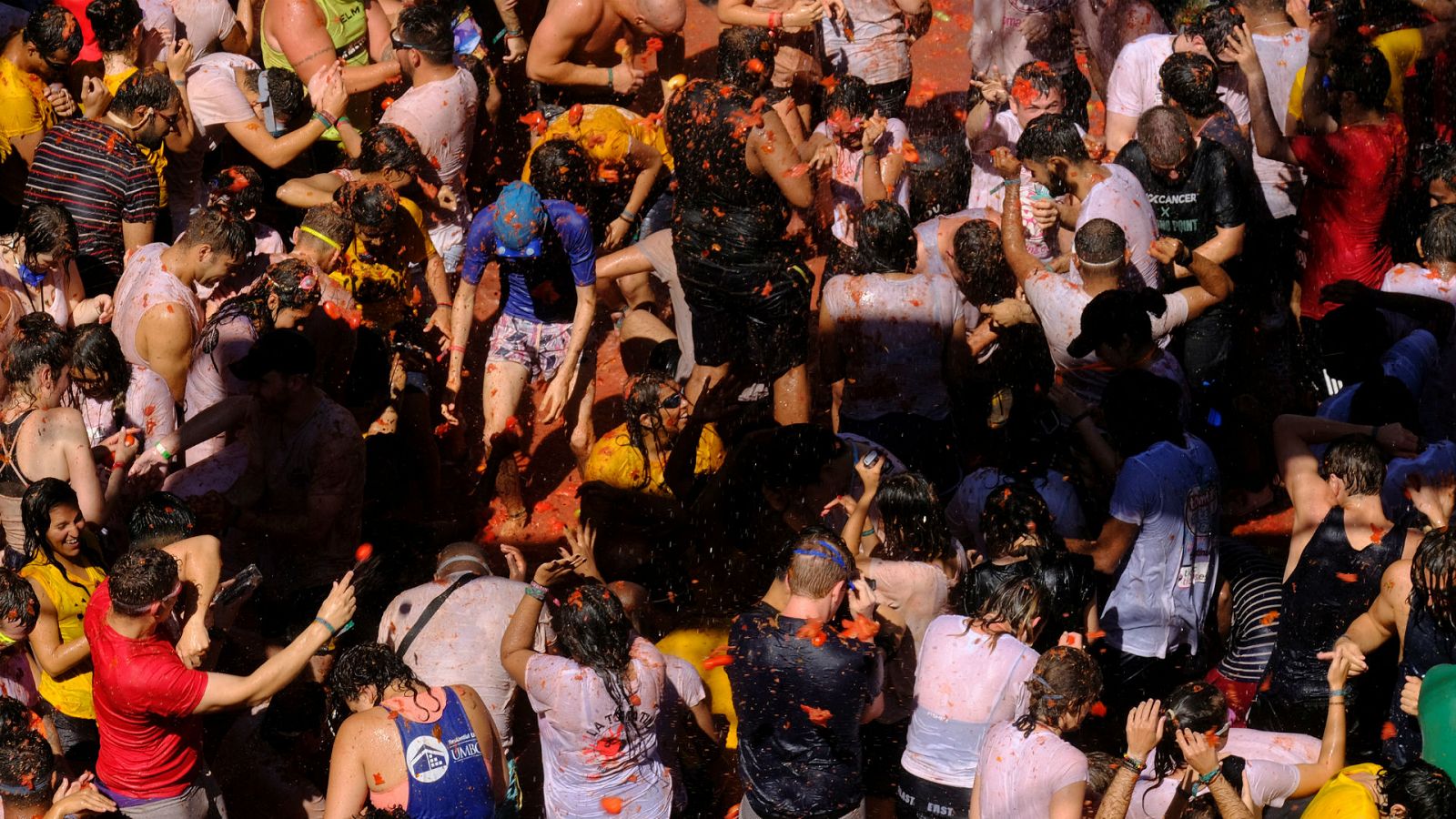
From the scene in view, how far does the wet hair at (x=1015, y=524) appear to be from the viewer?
5.11 meters

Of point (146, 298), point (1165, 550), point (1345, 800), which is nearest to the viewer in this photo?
point (1345, 800)

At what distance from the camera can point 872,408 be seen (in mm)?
6520

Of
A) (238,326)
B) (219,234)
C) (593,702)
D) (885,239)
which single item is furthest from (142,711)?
(885,239)

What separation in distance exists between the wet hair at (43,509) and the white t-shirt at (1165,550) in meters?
3.68

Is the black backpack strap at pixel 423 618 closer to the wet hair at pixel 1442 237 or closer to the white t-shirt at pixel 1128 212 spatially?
the wet hair at pixel 1442 237

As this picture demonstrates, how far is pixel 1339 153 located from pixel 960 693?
3.62 metres

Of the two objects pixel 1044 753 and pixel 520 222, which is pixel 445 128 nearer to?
pixel 520 222

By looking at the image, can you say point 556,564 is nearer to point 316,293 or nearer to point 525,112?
point 316,293

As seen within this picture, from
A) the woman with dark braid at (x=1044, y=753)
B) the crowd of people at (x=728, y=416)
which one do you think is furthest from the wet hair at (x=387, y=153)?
the woman with dark braid at (x=1044, y=753)

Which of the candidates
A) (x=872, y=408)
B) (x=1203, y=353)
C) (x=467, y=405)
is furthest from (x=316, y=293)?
(x=1203, y=353)

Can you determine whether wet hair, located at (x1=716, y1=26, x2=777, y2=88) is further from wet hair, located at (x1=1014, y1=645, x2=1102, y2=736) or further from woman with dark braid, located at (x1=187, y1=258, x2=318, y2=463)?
wet hair, located at (x1=1014, y1=645, x2=1102, y2=736)

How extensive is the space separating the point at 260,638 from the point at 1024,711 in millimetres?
3043

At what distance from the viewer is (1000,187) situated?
755 cm

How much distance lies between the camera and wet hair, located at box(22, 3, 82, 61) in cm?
736
